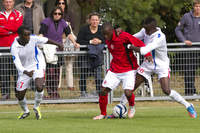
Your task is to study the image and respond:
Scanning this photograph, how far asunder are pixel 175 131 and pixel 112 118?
287 cm

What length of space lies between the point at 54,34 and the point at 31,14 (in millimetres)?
811

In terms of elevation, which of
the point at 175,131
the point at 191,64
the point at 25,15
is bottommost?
the point at 175,131

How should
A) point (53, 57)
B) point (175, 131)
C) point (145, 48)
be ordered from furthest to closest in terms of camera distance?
point (53, 57) → point (145, 48) → point (175, 131)

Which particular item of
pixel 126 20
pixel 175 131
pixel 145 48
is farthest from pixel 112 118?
pixel 126 20

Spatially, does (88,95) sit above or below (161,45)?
below

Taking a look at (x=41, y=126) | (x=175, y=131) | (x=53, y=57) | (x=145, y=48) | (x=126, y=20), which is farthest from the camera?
(x=126, y=20)

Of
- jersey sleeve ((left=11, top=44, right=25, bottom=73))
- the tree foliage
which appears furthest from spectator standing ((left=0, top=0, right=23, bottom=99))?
the tree foliage

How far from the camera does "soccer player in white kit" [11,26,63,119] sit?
42.5 feet

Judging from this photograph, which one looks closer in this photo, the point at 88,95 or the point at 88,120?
the point at 88,120

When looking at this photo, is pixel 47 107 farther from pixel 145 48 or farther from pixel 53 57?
pixel 145 48

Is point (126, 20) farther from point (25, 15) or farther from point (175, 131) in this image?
point (175, 131)

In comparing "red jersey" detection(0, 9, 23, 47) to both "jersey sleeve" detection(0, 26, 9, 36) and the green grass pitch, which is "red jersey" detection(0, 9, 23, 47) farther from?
the green grass pitch

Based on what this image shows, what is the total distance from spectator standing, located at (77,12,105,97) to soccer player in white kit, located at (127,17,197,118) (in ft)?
8.92

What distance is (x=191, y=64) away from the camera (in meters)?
16.2
